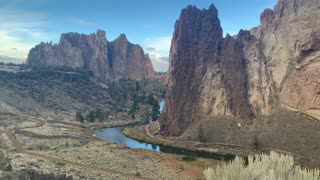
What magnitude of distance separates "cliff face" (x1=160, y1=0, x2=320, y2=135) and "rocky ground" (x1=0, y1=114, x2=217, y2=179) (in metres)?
27.1

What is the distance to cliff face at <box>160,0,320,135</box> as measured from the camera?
91438 mm

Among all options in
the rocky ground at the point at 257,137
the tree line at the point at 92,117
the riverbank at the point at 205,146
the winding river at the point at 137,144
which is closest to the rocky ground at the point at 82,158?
the winding river at the point at 137,144

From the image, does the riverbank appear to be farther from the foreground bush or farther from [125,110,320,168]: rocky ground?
the foreground bush

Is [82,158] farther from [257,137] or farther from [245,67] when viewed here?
[245,67]

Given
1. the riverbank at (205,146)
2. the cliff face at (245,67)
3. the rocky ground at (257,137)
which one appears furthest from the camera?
the cliff face at (245,67)

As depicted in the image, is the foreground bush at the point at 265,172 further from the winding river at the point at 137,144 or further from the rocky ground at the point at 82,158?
the winding river at the point at 137,144

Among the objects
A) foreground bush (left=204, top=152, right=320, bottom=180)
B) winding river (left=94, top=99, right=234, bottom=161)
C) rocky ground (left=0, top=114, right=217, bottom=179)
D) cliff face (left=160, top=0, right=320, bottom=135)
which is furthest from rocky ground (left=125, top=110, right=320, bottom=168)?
foreground bush (left=204, top=152, right=320, bottom=180)

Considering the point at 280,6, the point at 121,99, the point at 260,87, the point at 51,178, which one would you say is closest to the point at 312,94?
the point at 260,87

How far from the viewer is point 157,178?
59375 millimetres

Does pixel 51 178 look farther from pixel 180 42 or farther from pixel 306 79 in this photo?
pixel 180 42

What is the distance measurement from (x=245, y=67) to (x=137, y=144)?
33.3 meters

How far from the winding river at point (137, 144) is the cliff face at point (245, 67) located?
35.6 feet

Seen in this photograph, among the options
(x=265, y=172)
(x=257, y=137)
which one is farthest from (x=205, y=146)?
(x=265, y=172)

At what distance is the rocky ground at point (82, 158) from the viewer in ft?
195
